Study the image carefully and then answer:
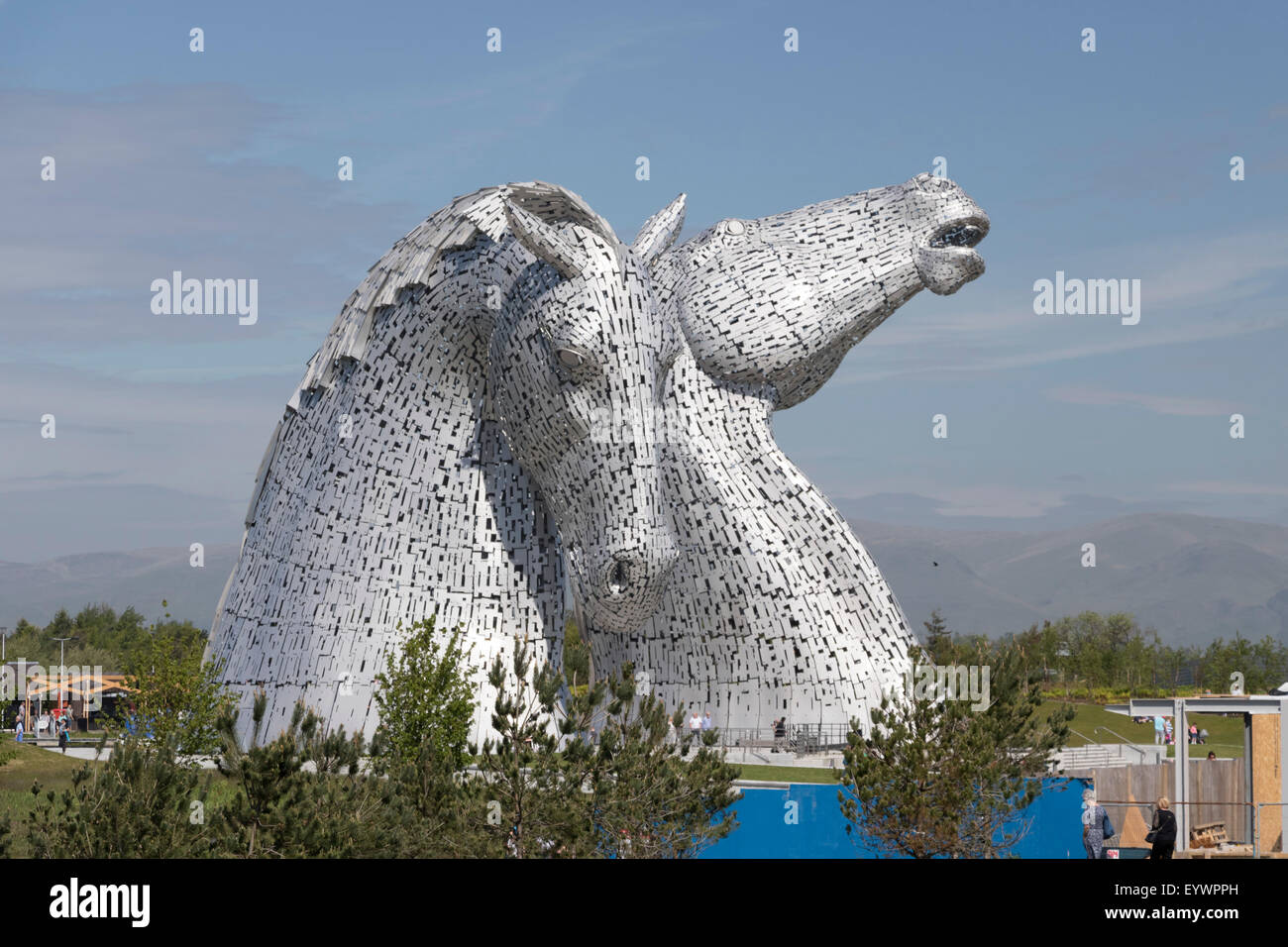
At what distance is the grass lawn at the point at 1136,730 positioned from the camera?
3541 cm

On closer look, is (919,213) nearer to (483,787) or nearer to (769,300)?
(769,300)

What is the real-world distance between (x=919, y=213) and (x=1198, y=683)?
176 feet

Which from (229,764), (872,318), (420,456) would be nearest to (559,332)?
(420,456)

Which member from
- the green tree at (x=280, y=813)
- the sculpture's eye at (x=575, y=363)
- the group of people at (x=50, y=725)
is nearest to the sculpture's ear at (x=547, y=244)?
the sculpture's eye at (x=575, y=363)

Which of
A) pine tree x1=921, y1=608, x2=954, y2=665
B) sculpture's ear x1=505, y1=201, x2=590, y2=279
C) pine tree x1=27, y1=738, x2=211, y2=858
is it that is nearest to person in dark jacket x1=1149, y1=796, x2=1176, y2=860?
pine tree x1=921, y1=608, x2=954, y2=665

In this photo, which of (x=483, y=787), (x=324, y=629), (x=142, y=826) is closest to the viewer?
(x=142, y=826)

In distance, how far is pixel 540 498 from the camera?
16391mm

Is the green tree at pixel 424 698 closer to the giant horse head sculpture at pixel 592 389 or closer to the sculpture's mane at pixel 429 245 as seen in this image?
the giant horse head sculpture at pixel 592 389

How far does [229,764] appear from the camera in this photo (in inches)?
318

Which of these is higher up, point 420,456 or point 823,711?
point 420,456

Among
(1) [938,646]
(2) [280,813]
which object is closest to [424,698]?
(2) [280,813]

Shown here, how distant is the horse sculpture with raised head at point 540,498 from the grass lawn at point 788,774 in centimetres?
159

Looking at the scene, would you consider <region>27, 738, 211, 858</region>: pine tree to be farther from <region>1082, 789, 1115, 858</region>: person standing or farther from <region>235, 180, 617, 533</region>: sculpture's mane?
<region>1082, 789, 1115, 858</region>: person standing
